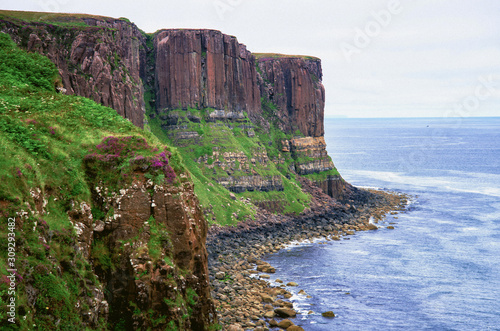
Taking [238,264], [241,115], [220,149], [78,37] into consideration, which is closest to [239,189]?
[220,149]

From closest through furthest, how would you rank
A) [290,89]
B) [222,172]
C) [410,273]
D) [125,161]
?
[125,161]
[410,273]
[222,172]
[290,89]

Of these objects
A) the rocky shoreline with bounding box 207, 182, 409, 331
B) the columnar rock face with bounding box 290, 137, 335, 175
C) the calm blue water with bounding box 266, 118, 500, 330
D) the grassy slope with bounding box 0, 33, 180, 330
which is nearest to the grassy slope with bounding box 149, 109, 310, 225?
the rocky shoreline with bounding box 207, 182, 409, 331

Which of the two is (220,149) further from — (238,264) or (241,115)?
(238,264)

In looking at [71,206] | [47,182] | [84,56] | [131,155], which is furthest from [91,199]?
[84,56]

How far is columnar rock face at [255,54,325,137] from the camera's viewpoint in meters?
149

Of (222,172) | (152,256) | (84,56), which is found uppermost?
(84,56)

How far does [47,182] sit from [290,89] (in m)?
127

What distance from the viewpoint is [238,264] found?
73.7 meters

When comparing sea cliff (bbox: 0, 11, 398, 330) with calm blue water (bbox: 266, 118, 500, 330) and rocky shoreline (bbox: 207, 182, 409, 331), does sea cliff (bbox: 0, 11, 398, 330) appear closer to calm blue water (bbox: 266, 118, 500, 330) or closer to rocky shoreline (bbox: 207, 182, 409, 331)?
rocky shoreline (bbox: 207, 182, 409, 331)

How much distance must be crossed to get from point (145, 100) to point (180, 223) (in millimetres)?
90889

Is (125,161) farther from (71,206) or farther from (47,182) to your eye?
(47,182)

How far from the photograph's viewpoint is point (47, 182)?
2856cm

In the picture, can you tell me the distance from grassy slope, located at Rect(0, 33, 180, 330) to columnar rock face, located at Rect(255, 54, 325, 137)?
371 feet

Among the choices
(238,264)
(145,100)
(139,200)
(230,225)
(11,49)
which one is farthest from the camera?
(145,100)
